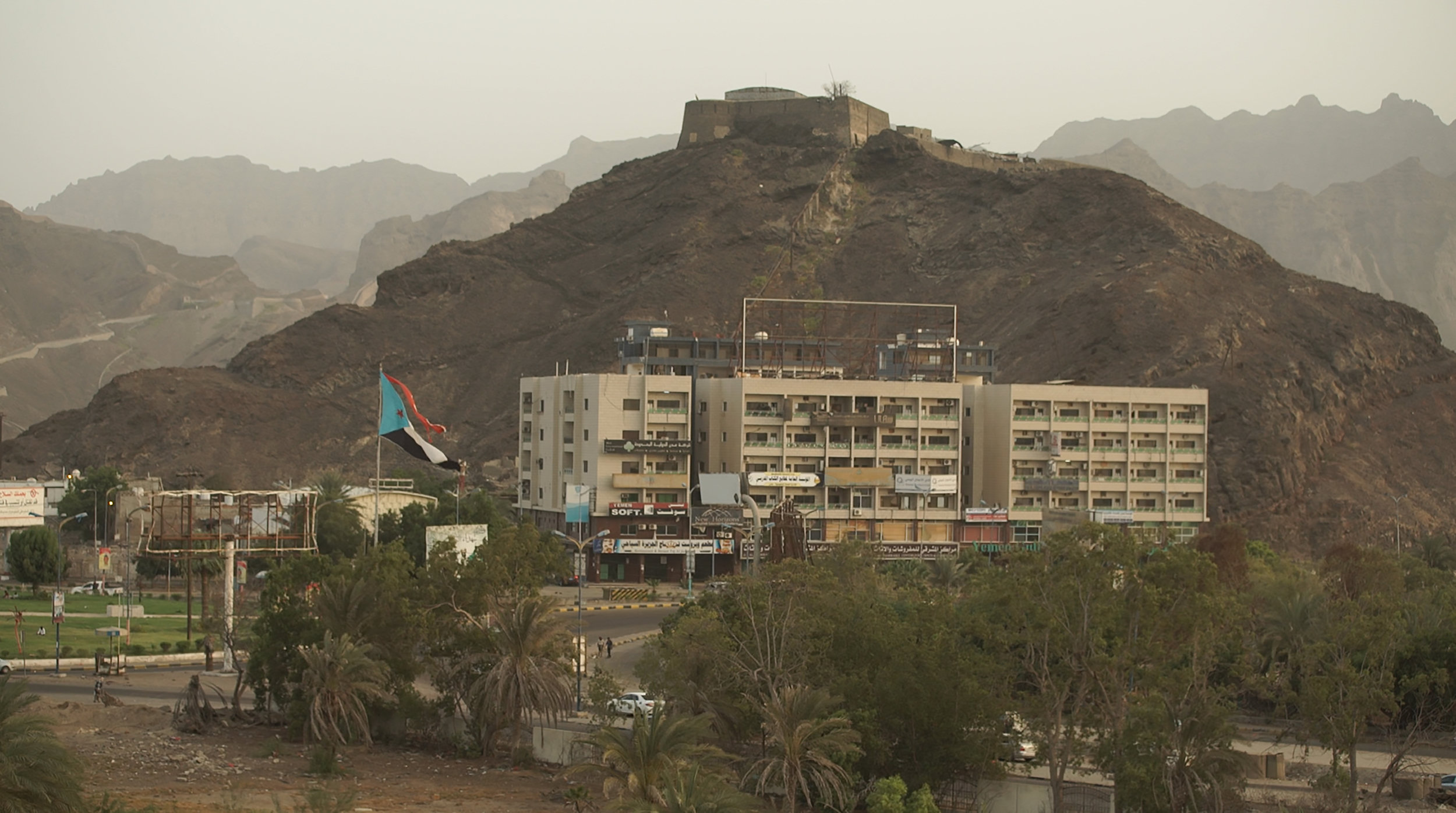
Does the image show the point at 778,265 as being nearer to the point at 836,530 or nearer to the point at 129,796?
the point at 836,530

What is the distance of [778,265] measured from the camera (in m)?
164

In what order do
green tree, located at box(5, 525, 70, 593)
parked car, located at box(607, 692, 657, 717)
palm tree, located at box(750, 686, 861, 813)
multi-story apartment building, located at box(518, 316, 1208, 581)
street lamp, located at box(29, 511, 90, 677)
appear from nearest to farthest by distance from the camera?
palm tree, located at box(750, 686, 861, 813)
parked car, located at box(607, 692, 657, 717)
street lamp, located at box(29, 511, 90, 677)
green tree, located at box(5, 525, 70, 593)
multi-story apartment building, located at box(518, 316, 1208, 581)

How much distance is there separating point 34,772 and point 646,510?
62.1 meters

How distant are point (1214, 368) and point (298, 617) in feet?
310

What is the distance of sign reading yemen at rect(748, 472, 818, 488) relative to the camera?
290 feet

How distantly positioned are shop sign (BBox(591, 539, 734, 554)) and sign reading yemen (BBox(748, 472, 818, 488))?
3665mm

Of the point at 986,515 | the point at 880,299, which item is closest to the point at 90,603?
the point at 986,515

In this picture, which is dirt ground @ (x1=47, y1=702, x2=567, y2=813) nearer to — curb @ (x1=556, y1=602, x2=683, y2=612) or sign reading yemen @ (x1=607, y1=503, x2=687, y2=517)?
curb @ (x1=556, y1=602, x2=683, y2=612)

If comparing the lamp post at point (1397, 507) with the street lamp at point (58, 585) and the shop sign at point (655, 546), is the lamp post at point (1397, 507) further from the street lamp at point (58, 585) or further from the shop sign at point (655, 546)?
the street lamp at point (58, 585)

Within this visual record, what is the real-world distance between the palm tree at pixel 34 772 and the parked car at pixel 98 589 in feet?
174

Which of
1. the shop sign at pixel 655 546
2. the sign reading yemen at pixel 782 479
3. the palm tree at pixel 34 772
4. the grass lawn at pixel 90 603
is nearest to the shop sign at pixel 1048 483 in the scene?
the sign reading yemen at pixel 782 479

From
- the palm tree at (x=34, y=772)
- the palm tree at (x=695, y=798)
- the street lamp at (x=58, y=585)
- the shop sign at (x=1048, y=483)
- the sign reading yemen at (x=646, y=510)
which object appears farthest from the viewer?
the shop sign at (x=1048, y=483)

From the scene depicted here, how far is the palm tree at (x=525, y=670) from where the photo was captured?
40875 mm

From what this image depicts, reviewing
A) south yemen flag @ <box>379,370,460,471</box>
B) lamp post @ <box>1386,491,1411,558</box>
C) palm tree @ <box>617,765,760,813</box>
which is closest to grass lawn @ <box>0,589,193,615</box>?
south yemen flag @ <box>379,370,460,471</box>
